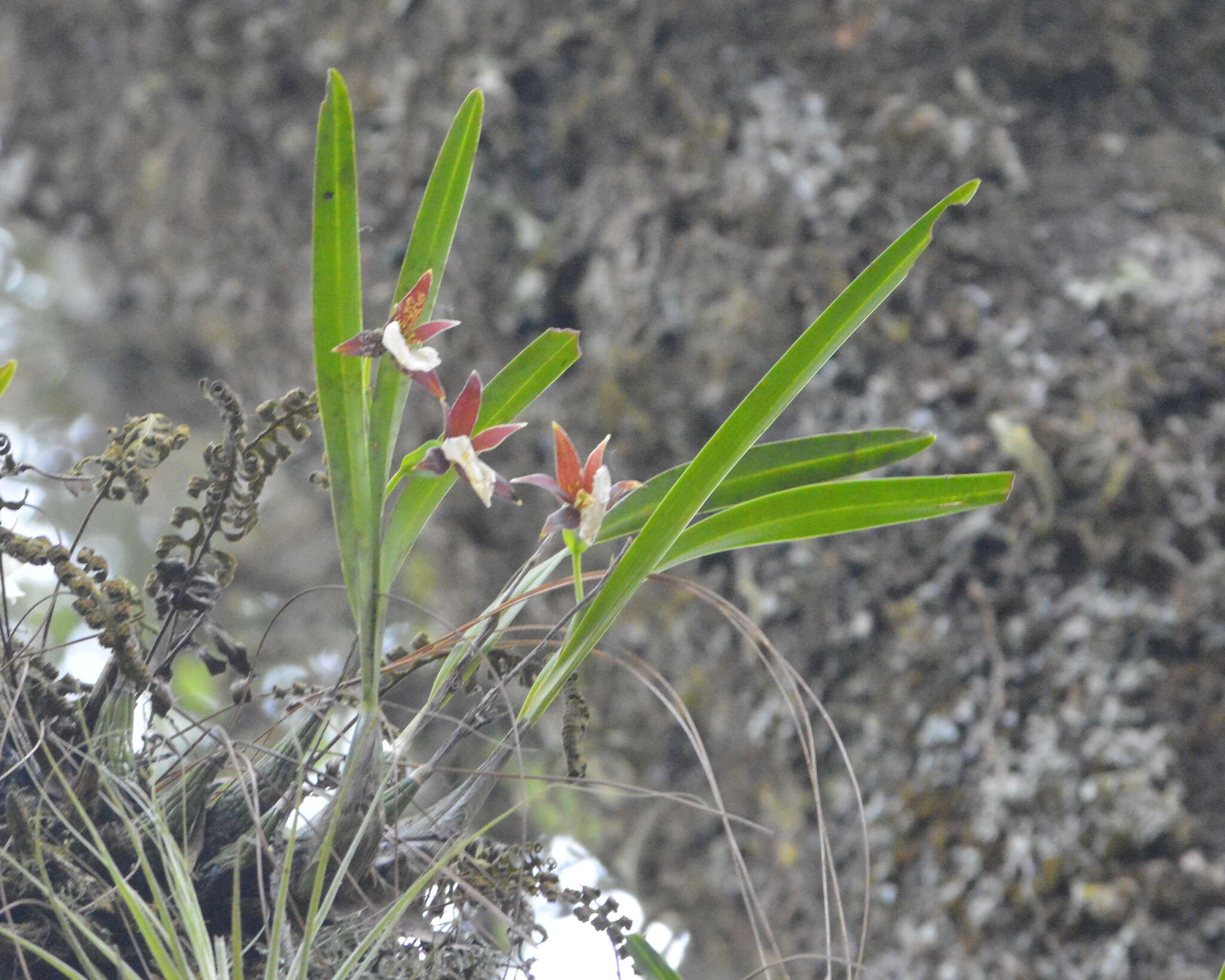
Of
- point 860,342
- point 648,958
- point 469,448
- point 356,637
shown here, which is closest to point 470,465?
point 469,448

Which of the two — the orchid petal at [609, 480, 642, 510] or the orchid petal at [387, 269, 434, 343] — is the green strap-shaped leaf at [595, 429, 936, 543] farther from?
the orchid petal at [387, 269, 434, 343]

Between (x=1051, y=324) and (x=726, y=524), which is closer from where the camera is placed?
(x=726, y=524)

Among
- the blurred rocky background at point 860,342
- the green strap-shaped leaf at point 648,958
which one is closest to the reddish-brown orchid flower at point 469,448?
the green strap-shaped leaf at point 648,958

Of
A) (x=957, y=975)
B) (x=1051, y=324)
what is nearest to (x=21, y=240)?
(x=1051, y=324)

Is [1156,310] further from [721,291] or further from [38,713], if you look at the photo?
[38,713]

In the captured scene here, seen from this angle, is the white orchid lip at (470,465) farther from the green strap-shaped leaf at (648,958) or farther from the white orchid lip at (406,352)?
the green strap-shaped leaf at (648,958)
